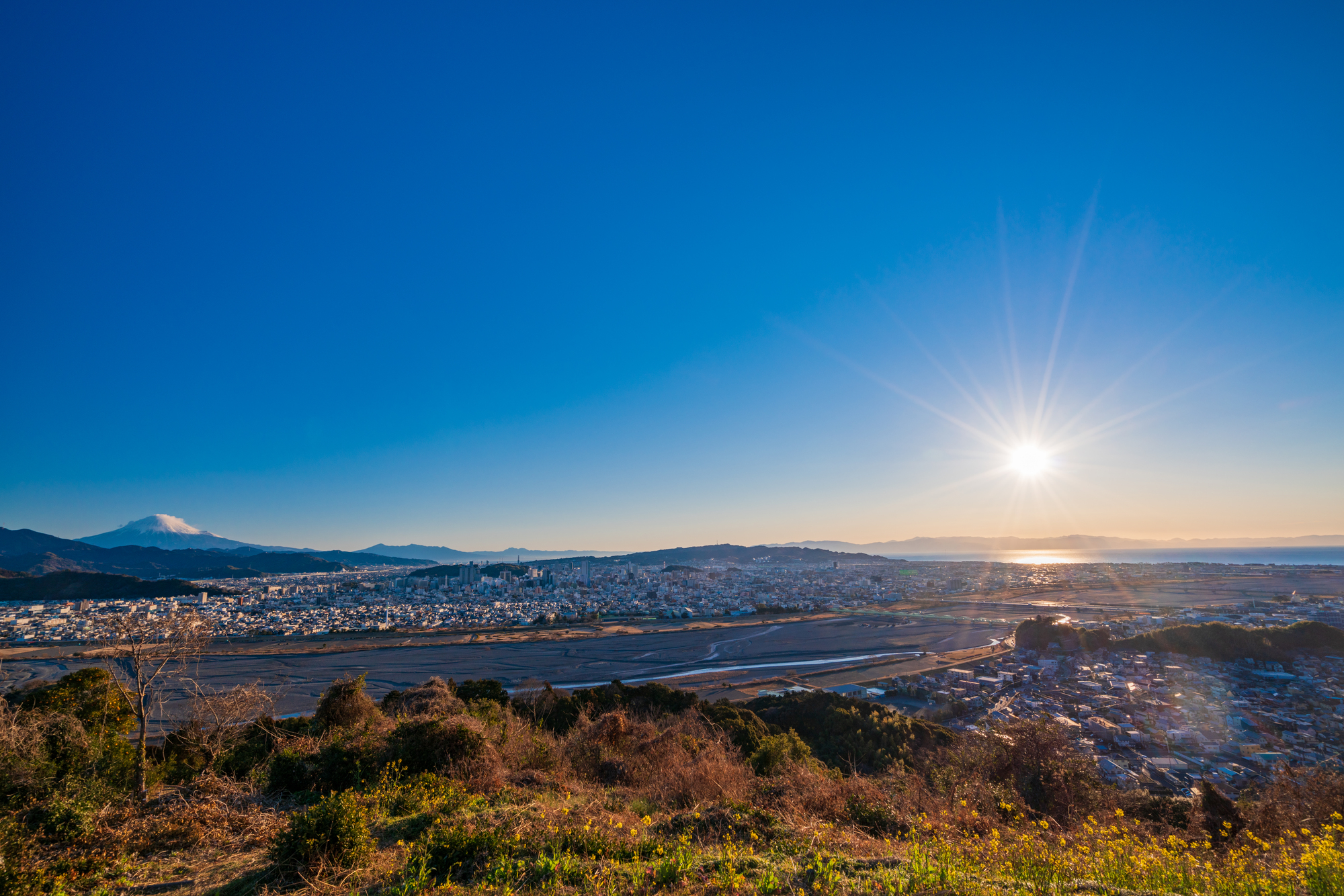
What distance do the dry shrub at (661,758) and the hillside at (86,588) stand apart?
309 feet

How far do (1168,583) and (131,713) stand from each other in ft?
392

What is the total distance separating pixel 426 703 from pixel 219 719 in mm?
6639

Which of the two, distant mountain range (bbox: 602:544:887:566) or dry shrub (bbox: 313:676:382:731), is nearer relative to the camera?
dry shrub (bbox: 313:676:382:731)

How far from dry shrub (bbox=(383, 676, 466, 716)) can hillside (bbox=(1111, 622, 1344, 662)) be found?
37982 millimetres

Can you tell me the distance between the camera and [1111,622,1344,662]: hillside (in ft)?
92.2

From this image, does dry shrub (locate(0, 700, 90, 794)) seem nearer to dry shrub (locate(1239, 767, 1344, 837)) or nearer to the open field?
the open field

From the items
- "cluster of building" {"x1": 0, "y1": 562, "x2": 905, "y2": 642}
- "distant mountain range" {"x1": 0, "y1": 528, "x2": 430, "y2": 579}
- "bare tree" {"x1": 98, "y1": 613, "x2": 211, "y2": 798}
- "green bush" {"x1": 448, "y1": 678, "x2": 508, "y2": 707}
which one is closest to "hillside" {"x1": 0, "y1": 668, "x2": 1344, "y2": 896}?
"bare tree" {"x1": 98, "y1": 613, "x2": 211, "y2": 798}

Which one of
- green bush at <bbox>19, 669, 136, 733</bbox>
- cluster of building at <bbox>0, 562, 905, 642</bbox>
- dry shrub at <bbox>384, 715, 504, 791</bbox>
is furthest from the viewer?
cluster of building at <bbox>0, 562, 905, 642</bbox>

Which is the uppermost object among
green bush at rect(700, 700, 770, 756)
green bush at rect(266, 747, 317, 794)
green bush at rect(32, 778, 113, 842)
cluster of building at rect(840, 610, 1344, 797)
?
green bush at rect(32, 778, 113, 842)

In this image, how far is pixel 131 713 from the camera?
13.3m

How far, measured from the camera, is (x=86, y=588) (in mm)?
77812

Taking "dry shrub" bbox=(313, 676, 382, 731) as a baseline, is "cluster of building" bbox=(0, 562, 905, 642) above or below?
below

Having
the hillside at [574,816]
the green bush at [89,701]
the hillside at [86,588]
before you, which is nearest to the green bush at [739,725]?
the hillside at [574,816]

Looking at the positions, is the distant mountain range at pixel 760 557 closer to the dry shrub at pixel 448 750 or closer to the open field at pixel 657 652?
the open field at pixel 657 652
